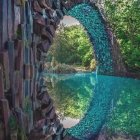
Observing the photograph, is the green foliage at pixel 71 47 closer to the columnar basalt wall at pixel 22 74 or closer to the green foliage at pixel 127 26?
the green foliage at pixel 127 26

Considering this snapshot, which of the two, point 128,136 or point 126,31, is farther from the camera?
point 126,31

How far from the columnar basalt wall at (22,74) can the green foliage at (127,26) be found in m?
13.4

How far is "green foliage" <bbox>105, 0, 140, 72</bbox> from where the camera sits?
19.5 metres

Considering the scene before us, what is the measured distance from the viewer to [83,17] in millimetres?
15781

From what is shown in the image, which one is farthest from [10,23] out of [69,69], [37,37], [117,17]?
[69,69]

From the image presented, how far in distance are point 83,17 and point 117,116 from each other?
8630 mm

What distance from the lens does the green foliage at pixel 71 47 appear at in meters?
28.4

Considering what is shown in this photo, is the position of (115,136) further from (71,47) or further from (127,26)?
(71,47)

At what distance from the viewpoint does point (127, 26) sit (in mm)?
20188

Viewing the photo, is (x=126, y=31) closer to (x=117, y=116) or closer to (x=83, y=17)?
(x=83, y=17)

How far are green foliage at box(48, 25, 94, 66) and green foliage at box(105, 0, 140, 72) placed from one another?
25.3 ft

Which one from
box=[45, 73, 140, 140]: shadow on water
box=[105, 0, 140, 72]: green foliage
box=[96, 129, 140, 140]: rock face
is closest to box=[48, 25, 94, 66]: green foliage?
box=[105, 0, 140, 72]: green foliage

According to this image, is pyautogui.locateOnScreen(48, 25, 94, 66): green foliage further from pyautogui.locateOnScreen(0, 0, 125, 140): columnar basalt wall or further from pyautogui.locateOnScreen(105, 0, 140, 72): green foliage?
pyautogui.locateOnScreen(0, 0, 125, 140): columnar basalt wall

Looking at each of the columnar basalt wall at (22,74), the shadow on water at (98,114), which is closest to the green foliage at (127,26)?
the shadow on water at (98,114)
